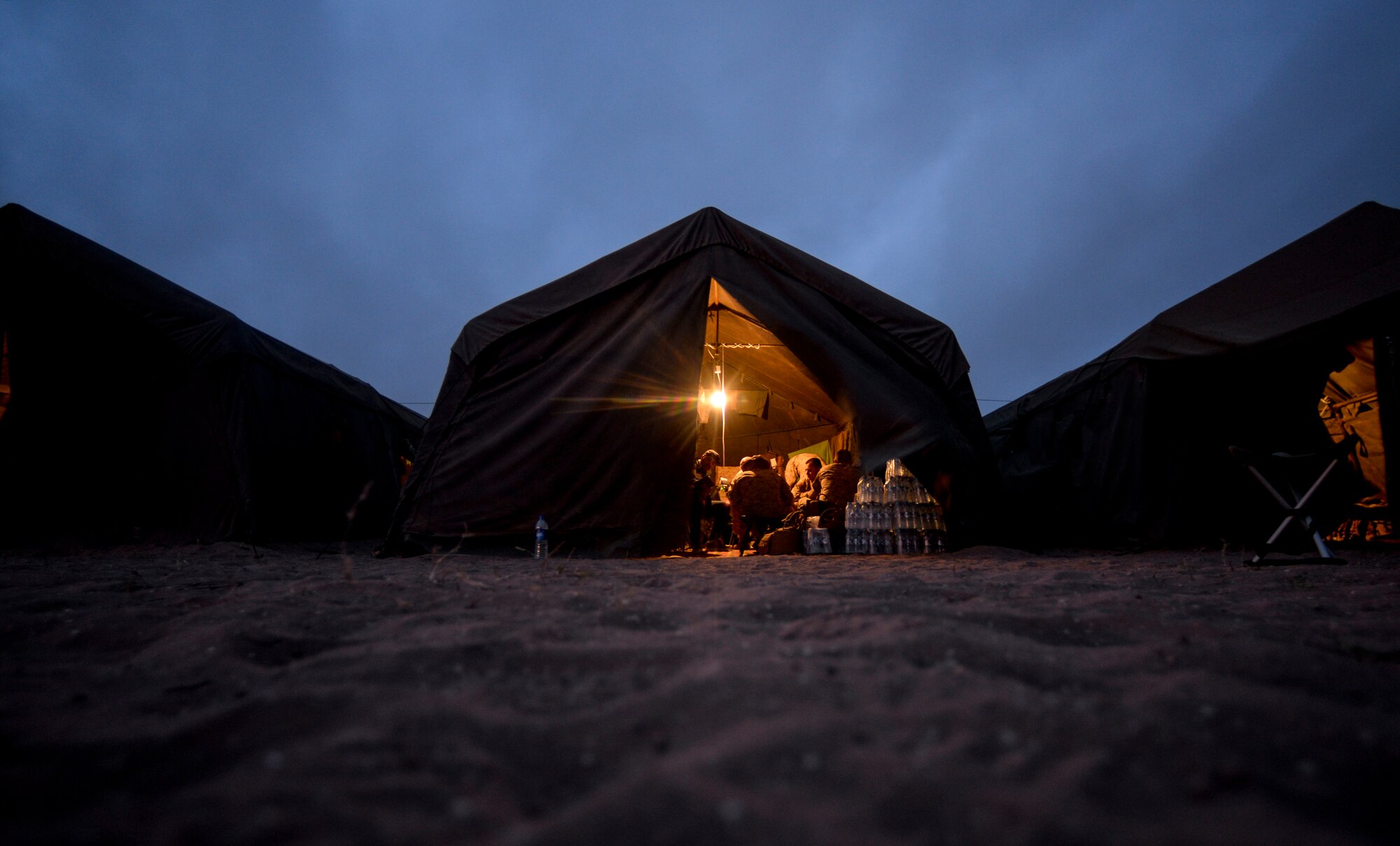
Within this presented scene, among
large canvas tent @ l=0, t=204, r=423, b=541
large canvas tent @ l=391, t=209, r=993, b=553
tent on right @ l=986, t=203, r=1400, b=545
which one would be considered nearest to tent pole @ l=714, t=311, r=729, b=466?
large canvas tent @ l=391, t=209, r=993, b=553

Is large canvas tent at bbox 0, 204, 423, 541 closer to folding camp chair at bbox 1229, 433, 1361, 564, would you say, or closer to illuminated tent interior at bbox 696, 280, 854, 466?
illuminated tent interior at bbox 696, 280, 854, 466

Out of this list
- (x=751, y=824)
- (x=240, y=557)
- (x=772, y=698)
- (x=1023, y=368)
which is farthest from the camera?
(x=1023, y=368)

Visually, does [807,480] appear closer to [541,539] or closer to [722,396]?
[722,396]

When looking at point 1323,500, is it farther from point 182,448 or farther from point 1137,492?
point 182,448

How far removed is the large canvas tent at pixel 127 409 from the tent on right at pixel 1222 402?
753 cm

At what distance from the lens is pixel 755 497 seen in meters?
6.22

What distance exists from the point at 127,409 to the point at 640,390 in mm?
5513

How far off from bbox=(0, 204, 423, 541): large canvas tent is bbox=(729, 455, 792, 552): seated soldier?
12.4ft

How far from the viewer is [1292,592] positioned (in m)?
2.56

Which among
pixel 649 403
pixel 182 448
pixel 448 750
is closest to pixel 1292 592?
pixel 448 750

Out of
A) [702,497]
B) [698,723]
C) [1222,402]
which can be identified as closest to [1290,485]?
[1222,402]

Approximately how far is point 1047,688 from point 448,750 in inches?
43.2

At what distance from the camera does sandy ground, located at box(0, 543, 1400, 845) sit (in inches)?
30.0

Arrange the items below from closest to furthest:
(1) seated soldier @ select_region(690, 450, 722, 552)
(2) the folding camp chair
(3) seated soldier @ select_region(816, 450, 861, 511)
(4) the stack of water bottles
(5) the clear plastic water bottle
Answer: (2) the folding camp chair < (5) the clear plastic water bottle < (4) the stack of water bottles < (3) seated soldier @ select_region(816, 450, 861, 511) < (1) seated soldier @ select_region(690, 450, 722, 552)
